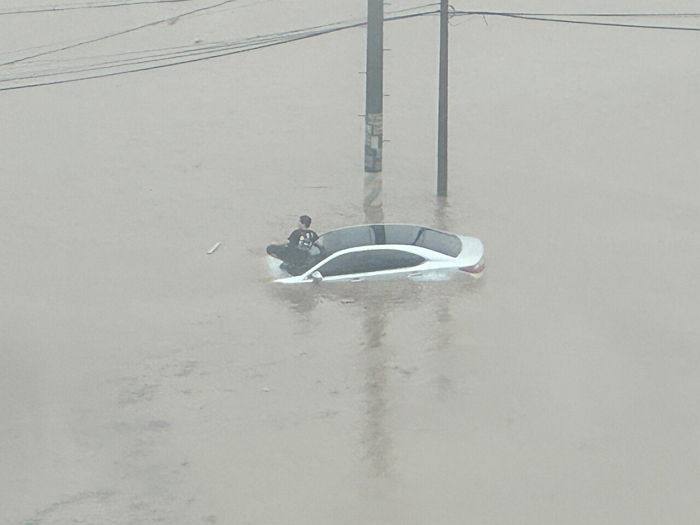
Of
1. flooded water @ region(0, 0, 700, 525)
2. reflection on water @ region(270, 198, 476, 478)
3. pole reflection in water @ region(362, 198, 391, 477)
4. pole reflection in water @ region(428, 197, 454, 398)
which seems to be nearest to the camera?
flooded water @ region(0, 0, 700, 525)

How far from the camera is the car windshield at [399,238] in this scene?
17.3m

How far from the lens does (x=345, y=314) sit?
53.5 ft

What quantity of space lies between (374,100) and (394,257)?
4115 mm

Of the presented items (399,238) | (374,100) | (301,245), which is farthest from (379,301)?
(374,100)

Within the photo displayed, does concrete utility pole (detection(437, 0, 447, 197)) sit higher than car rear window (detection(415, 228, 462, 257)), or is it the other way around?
concrete utility pole (detection(437, 0, 447, 197))

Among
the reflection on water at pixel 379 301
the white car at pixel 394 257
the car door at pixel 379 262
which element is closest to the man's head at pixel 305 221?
the white car at pixel 394 257

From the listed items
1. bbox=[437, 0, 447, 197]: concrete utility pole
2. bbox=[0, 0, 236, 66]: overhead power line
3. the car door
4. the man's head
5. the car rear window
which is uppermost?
bbox=[0, 0, 236, 66]: overhead power line

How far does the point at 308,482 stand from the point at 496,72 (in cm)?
2098

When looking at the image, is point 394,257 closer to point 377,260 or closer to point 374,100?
point 377,260

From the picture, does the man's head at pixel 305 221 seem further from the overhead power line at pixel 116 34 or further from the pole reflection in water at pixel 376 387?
the overhead power line at pixel 116 34

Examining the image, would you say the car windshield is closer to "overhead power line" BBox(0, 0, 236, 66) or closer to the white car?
the white car

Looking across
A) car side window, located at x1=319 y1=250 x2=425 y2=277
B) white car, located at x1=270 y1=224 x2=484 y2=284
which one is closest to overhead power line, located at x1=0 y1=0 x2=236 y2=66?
white car, located at x1=270 y1=224 x2=484 y2=284

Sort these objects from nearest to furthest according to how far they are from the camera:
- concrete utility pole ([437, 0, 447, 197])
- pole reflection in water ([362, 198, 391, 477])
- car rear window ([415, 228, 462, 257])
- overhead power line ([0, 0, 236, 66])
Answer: pole reflection in water ([362, 198, 391, 477]) → car rear window ([415, 228, 462, 257]) → concrete utility pole ([437, 0, 447, 197]) → overhead power line ([0, 0, 236, 66])

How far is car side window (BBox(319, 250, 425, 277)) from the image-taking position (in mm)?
16969
